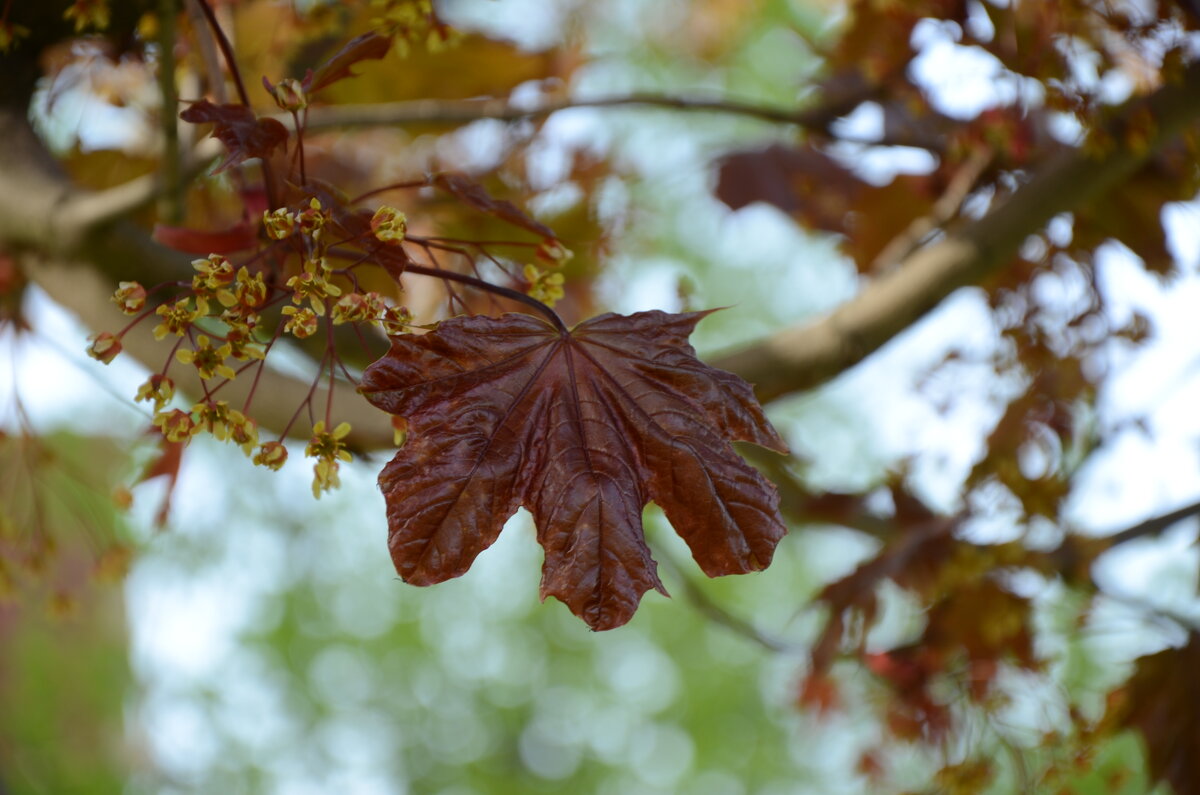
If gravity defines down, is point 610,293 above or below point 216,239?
above

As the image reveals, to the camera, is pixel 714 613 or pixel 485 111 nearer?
pixel 485 111

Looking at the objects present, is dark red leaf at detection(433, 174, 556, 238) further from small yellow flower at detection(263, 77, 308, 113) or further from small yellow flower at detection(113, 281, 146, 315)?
small yellow flower at detection(113, 281, 146, 315)

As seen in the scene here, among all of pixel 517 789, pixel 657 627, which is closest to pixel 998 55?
pixel 657 627

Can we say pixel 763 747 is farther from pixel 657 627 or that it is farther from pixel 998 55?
pixel 998 55

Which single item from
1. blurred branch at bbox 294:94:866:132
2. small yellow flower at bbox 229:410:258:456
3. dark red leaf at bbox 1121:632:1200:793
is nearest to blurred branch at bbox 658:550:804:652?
dark red leaf at bbox 1121:632:1200:793

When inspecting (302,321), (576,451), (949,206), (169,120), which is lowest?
(576,451)

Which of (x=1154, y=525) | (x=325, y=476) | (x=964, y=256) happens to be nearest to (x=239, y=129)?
(x=325, y=476)

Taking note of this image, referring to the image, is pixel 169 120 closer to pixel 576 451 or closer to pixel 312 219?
pixel 312 219
